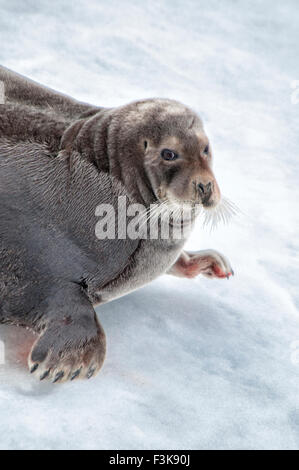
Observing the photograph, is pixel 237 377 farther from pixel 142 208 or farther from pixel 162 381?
pixel 142 208

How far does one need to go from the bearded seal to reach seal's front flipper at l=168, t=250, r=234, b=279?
605 mm

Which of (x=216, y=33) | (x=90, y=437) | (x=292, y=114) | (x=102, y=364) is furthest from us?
(x=216, y=33)

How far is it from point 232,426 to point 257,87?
4.09 m

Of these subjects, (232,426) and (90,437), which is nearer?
(90,437)

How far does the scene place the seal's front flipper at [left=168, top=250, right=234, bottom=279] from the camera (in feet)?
12.2

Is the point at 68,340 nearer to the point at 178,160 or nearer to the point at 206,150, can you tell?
the point at 178,160

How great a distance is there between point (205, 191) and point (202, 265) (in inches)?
35.2

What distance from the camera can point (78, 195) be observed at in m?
3.01

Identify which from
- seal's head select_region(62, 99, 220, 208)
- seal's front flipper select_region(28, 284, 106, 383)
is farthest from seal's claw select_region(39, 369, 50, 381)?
seal's head select_region(62, 99, 220, 208)

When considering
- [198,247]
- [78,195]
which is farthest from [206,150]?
[198,247]

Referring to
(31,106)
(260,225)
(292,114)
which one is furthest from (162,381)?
(292,114)

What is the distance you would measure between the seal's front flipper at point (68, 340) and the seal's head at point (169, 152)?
55cm

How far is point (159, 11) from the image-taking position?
281 inches

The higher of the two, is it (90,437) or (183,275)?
(90,437)
